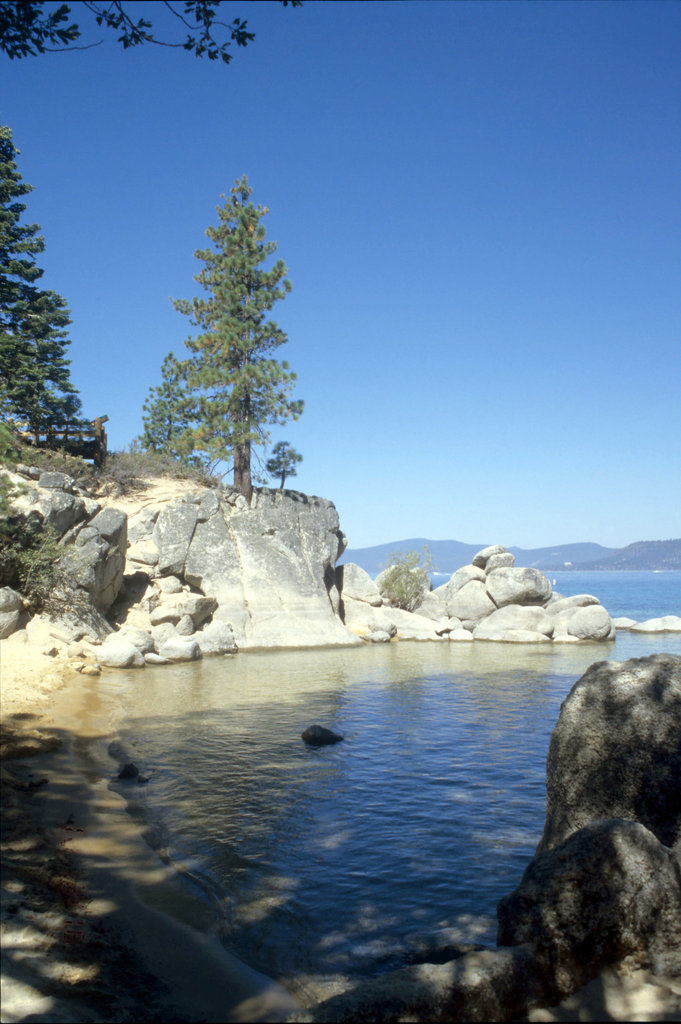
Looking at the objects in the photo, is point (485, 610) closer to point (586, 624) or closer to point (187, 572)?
point (586, 624)

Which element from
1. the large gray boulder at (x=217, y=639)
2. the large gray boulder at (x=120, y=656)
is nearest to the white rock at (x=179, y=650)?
the large gray boulder at (x=217, y=639)

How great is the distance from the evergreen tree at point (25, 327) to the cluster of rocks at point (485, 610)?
17637 mm

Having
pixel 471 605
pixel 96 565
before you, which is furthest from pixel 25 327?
pixel 471 605

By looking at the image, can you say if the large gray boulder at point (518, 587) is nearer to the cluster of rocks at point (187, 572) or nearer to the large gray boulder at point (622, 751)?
the cluster of rocks at point (187, 572)

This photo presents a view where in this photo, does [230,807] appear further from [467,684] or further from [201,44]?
[467,684]

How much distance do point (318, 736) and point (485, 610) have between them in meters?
26.2

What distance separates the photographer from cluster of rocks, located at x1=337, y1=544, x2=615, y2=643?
35312 mm

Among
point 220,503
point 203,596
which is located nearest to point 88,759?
point 203,596

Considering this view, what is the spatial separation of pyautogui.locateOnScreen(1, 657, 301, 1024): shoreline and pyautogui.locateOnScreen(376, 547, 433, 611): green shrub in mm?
31330

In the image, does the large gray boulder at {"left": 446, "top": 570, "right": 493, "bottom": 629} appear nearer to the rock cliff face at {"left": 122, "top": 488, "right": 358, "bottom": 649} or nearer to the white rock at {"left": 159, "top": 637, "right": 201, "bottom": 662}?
the rock cliff face at {"left": 122, "top": 488, "right": 358, "bottom": 649}

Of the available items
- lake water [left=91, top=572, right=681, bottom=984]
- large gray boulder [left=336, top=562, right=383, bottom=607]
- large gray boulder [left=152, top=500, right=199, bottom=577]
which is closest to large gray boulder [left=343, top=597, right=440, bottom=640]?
large gray boulder [left=336, top=562, right=383, bottom=607]

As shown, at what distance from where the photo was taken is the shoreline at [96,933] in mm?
5008

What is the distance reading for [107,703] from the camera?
675 inches

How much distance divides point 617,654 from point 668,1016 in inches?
1116
